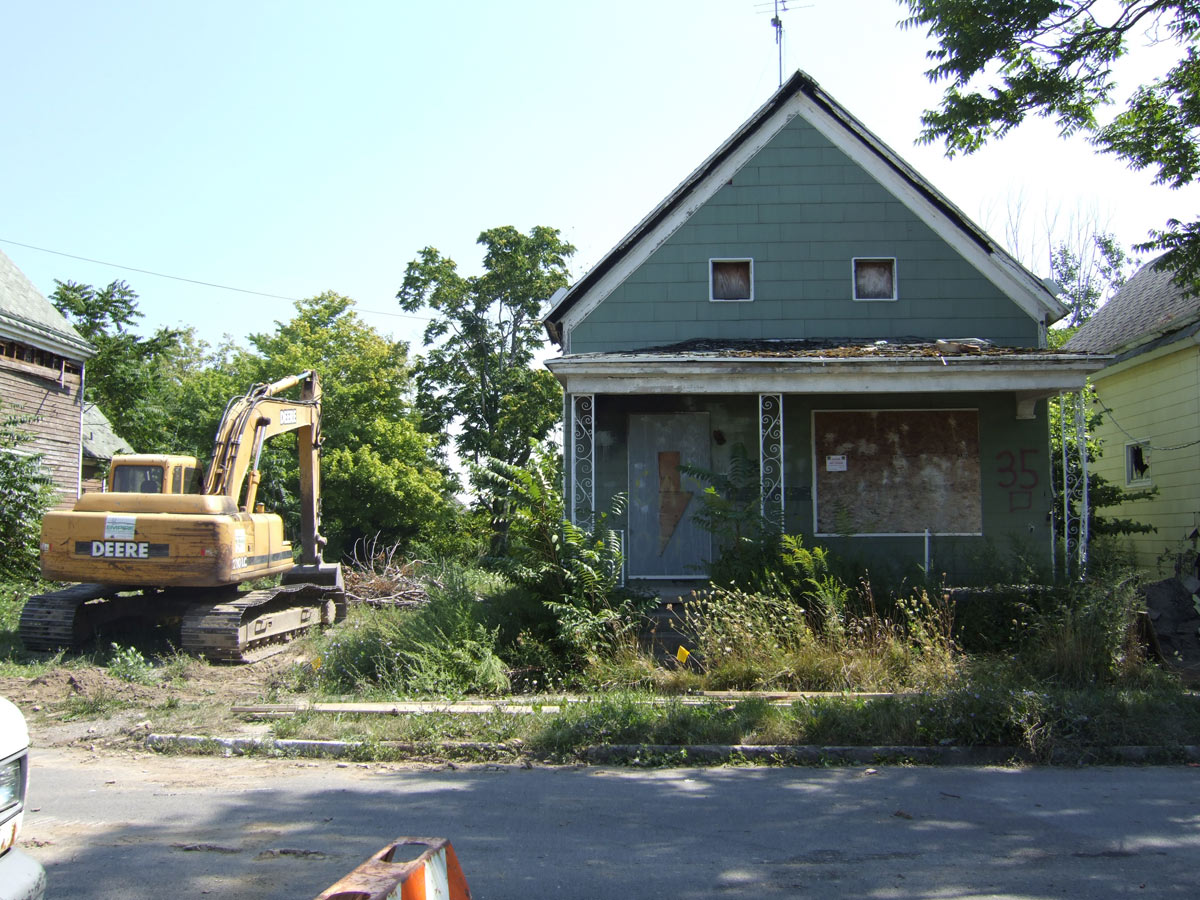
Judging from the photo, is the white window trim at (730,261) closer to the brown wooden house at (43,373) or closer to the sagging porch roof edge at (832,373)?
the sagging porch roof edge at (832,373)

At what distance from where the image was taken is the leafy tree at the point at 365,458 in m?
26.9

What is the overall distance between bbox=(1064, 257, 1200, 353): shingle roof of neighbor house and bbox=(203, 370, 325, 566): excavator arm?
1207cm

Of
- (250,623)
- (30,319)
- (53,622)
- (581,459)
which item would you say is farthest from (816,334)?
(30,319)

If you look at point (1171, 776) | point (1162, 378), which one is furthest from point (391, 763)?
point (1162, 378)

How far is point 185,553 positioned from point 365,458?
56.4ft

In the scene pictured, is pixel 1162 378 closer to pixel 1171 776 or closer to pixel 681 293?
pixel 681 293

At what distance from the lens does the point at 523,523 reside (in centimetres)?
981

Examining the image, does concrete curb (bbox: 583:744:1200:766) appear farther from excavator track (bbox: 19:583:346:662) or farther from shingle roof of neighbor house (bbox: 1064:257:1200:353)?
shingle roof of neighbor house (bbox: 1064:257:1200:353)

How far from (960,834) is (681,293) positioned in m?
9.50

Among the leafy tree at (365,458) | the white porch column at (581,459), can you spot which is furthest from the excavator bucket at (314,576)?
the leafy tree at (365,458)

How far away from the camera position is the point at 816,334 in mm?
13398

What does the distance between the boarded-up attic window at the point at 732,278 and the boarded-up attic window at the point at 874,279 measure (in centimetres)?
156

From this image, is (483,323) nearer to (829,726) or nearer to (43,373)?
(43,373)

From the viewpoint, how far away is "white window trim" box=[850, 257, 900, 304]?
44.0ft
